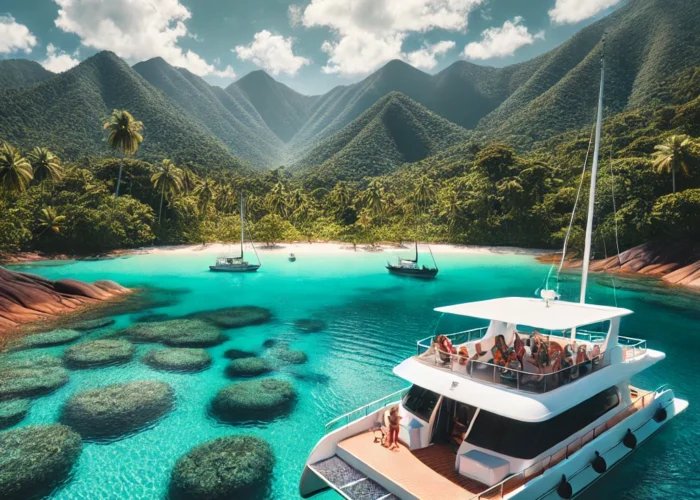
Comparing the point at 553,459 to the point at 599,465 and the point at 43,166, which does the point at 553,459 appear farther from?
the point at 43,166

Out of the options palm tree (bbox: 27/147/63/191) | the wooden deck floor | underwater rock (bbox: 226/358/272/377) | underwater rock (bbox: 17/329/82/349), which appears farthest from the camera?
palm tree (bbox: 27/147/63/191)

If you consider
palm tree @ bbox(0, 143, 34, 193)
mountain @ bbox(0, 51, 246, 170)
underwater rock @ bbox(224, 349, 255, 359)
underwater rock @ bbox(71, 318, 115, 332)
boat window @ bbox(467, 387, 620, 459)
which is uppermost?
mountain @ bbox(0, 51, 246, 170)

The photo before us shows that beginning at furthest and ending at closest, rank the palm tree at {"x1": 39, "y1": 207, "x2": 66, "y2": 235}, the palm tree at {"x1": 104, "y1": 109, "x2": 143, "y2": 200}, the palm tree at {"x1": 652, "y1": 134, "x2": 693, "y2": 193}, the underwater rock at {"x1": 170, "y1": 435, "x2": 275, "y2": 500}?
the palm tree at {"x1": 104, "y1": 109, "x2": 143, "y2": 200} → the palm tree at {"x1": 39, "y1": 207, "x2": 66, "y2": 235} → the palm tree at {"x1": 652, "y1": 134, "x2": 693, "y2": 193} → the underwater rock at {"x1": 170, "y1": 435, "x2": 275, "y2": 500}

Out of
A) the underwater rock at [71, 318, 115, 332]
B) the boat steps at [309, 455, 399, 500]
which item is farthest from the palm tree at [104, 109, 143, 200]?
the boat steps at [309, 455, 399, 500]

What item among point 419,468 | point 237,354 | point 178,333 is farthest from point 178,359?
point 419,468

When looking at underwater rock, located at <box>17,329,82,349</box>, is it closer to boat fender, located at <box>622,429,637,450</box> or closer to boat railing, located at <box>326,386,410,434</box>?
boat railing, located at <box>326,386,410,434</box>

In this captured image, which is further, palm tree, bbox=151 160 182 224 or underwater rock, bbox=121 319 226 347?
palm tree, bbox=151 160 182 224

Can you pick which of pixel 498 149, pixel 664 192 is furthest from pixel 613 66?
pixel 664 192
